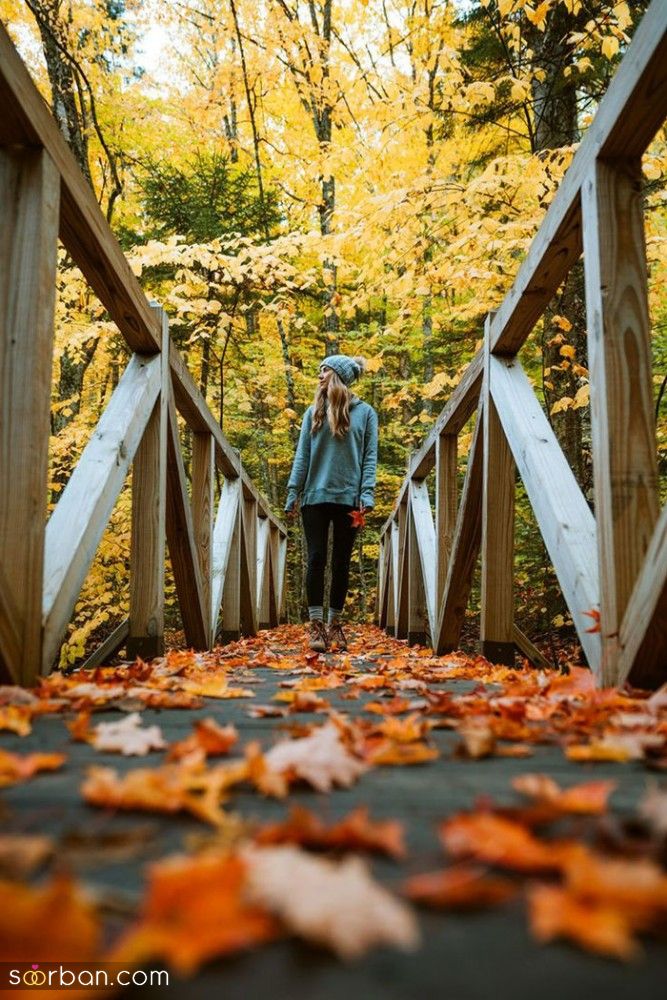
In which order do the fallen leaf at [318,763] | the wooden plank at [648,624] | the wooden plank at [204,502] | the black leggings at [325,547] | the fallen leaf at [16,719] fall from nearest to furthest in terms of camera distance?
the fallen leaf at [318,763], the fallen leaf at [16,719], the wooden plank at [648,624], the wooden plank at [204,502], the black leggings at [325,547]

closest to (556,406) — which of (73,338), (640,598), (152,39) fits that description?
(640,598)

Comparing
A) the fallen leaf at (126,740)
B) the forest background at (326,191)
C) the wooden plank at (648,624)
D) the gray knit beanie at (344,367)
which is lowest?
the fallen leaf at (126,740)

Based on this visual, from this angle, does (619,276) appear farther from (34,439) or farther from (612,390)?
(34,439)

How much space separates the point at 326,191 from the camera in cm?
1191

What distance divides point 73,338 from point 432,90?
4362 mm

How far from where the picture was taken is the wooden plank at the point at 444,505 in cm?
436

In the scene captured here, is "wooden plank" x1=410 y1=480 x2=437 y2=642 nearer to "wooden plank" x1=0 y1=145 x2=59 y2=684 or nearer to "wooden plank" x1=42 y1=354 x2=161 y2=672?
"wooden plank" x1=42 y1=354 x2=161 y2=672

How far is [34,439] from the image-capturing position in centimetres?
180

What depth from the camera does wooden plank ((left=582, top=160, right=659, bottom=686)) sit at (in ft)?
5.84

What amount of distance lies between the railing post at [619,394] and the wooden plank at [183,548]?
209 centimetres

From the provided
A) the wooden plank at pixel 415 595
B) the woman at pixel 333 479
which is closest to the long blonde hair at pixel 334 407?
the woman at pixel 333 479

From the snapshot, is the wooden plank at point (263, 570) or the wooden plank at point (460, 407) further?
A: the wooden plank at point (263, 570)

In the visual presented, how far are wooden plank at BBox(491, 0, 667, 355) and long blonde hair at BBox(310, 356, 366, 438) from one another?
1.95 metres

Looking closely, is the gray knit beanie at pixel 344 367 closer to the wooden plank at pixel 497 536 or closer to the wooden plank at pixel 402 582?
the wooden plank at pixel 497 536
